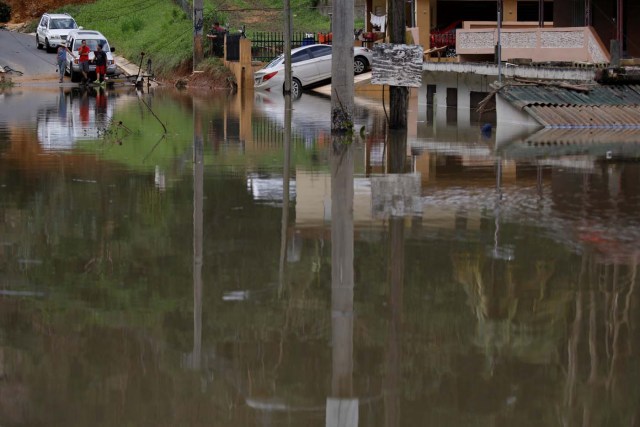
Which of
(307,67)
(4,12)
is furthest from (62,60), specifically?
(4,12)

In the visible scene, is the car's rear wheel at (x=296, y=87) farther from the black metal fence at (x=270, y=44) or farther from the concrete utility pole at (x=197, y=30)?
the black metal fence at (x=270, y=44)

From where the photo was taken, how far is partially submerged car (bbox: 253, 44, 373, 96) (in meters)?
45.6

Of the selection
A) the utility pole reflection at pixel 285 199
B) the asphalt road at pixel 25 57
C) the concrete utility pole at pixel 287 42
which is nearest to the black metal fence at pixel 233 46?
the asphalt road at pixel 25 57

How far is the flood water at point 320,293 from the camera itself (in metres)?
6.70

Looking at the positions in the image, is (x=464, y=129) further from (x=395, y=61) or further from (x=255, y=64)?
(x=255, y=64)

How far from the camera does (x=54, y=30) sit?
60.8 metres

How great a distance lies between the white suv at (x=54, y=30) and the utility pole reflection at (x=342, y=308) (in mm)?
46082

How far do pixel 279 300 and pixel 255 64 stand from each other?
43389mm

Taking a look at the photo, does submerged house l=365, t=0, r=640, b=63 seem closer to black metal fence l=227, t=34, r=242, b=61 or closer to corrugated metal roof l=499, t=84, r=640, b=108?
corrugated metal roof l=499, t=84, r=640, b=108

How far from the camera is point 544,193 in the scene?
1479cm

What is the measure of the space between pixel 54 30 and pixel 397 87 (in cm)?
3908

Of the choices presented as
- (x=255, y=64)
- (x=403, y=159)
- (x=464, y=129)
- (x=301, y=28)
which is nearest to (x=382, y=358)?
(x=403, y=159)

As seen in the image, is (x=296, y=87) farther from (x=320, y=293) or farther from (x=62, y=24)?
(x=320, y=293)

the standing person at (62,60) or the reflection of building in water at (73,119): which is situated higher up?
the standing person at (62,60)
